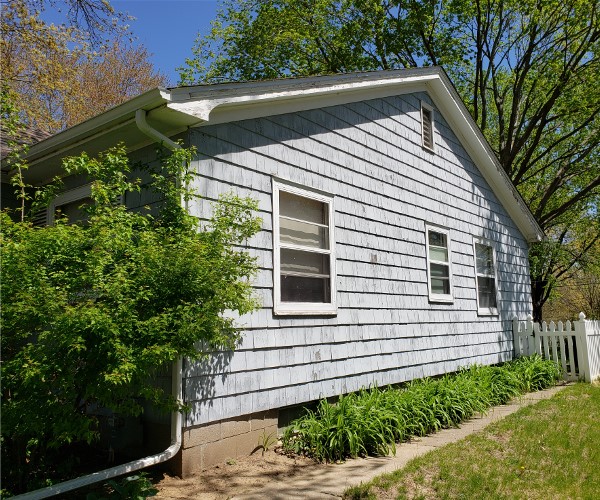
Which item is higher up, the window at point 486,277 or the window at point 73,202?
the window at point 73,202

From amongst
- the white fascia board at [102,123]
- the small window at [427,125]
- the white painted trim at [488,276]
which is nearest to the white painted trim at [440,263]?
the white painted trim at [488,276]

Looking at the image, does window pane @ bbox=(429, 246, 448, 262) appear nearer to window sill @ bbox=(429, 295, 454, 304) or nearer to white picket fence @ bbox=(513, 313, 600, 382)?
window sill @ bbox=(429, 295, 454, 304)

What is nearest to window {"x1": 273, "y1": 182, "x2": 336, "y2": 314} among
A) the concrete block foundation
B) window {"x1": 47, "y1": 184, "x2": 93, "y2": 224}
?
the concrete block foundation

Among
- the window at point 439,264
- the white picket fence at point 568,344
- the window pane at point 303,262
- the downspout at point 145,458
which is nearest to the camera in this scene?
the downspout at point 145,458

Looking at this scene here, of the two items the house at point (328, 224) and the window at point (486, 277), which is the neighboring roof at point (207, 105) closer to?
the house at point (328, 224)

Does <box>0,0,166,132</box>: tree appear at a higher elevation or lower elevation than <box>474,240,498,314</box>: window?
higher

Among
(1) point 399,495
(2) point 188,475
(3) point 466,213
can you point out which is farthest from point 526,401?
(2) point 188,475

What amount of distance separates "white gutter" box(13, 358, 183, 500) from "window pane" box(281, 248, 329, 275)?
79.0 inches

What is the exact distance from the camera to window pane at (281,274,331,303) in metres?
6.61

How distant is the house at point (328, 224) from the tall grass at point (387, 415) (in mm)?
389

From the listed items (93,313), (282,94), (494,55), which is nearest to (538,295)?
(494,55)

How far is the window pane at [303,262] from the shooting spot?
6.66m

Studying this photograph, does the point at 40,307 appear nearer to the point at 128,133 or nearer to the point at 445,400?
the point at 128,133

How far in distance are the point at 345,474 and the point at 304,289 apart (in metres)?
2.39
